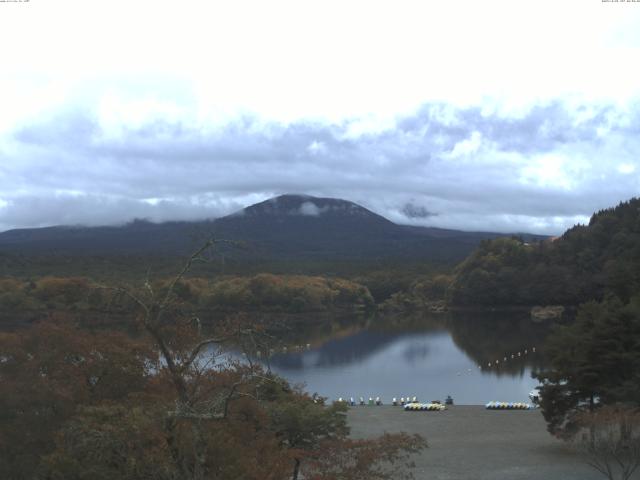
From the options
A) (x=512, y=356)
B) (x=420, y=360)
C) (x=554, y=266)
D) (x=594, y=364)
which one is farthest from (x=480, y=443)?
(x=554, y=266)

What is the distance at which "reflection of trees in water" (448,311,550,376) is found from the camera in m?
40.1

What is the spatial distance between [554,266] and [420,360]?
35.9m

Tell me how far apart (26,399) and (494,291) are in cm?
6850

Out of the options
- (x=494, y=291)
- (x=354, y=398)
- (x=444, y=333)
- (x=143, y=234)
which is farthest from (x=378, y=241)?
(x=354, y=398)

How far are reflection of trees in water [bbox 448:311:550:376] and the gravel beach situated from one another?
13.5 metres

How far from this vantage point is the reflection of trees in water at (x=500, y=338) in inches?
1580

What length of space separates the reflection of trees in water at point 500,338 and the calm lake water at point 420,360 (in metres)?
0.05

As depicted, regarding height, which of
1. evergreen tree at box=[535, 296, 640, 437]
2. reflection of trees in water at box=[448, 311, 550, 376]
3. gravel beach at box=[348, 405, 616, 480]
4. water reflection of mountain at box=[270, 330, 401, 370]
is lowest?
water reflection of mountain at box=[270, 330, 401, 370]

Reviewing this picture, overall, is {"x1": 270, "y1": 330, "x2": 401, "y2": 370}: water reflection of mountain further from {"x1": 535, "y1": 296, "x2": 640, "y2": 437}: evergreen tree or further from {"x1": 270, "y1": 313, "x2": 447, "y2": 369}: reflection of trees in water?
{"x1": 535, "y1": 296, "x2": 640, "y2": 437}: evergreen tree

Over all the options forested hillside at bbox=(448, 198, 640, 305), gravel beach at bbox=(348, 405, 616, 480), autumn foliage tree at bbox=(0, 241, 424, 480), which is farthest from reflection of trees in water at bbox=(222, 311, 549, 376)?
autumn foliage tree at bbox=(0, 241, 424, 480)

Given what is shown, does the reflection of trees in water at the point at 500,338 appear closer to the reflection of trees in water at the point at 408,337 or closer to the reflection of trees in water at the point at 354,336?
the reflection of trees in water at the point at 408,337

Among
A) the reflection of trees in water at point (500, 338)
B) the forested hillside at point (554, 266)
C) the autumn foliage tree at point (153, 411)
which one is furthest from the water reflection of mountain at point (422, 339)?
the autumn foliage tree at point (153, 411)

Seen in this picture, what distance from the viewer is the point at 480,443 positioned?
1936 centimetres

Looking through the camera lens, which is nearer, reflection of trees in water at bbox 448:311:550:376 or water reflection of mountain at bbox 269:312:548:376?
reflection of trees in water at bbox 448:311:550:376
